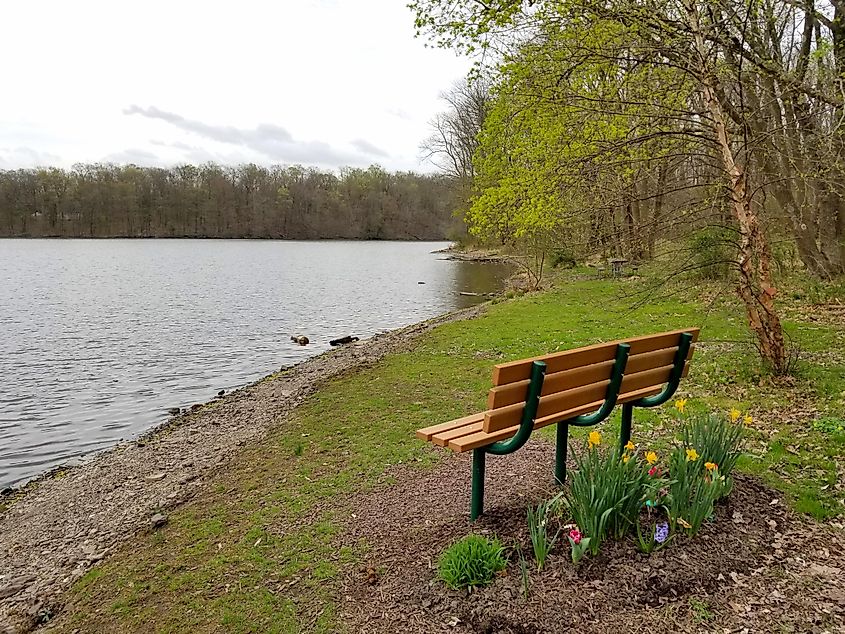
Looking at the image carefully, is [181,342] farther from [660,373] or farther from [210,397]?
[660,373]

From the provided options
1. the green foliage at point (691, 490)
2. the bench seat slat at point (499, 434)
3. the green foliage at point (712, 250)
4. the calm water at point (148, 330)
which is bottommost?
the calm water at point (148, 330)

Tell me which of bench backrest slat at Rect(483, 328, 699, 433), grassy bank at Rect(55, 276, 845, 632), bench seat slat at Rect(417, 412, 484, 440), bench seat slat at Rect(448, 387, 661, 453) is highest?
bench backrest slat at Rect(483, 328, 699, 433)

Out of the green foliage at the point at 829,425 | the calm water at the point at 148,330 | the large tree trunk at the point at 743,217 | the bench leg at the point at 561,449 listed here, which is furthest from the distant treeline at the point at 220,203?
the bench leg at the point at 561,449

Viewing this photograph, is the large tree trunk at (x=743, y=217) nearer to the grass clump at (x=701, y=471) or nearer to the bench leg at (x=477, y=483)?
the grass clump at (x=701, y=471)

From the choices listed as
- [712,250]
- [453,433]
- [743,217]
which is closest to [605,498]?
[453,433]

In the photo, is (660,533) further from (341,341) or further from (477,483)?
(341,341)

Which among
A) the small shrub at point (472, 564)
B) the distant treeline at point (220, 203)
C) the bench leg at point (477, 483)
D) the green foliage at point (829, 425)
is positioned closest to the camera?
the small shrub at point (472, 564)

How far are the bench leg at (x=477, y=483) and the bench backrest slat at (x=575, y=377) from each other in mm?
297

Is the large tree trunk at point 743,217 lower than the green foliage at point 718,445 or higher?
higher

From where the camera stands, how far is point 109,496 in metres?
6.61

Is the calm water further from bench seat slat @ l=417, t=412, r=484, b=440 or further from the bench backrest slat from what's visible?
the bench backrest slat

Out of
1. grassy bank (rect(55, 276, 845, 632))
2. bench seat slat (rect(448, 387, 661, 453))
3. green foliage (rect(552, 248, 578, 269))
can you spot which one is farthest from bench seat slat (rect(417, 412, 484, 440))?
green foliage (rect(552, 248, 578, 269))

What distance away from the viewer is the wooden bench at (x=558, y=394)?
370 cm

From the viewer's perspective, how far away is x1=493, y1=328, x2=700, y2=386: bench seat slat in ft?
11.8
